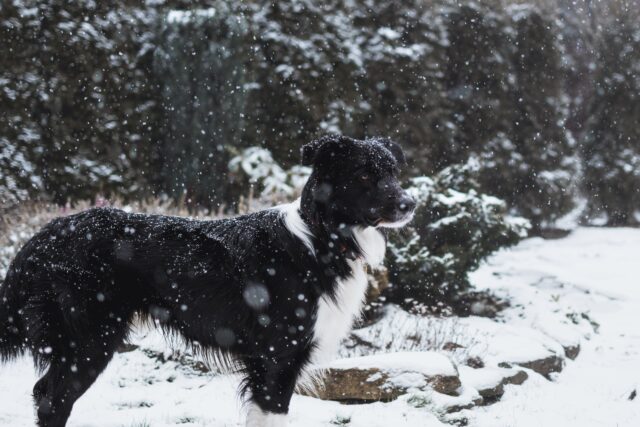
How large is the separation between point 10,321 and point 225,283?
121 cm

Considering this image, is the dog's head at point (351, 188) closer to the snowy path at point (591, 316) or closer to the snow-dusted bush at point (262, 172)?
the snowy path at point (591, 316)

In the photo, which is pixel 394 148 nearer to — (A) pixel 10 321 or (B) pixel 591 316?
(A) pixel 10 321

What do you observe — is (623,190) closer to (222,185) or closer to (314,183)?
(222,185)

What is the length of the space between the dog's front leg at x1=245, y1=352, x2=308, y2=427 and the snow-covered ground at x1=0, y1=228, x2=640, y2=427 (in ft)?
1.76

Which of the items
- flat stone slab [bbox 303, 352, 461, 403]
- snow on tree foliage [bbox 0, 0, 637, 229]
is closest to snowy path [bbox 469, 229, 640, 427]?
flat stone slab [bbox 303, 352, 461, 403]

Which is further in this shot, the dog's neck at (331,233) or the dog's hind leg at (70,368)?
the dog's neck at (331,233)

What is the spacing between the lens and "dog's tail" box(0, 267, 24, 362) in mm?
3355

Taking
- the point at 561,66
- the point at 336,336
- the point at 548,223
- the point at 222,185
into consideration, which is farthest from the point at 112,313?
the point at 561,66

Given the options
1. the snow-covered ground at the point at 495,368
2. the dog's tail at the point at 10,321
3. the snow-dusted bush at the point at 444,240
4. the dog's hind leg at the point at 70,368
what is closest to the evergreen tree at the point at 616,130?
the snow-covered ground at the point at 495,368

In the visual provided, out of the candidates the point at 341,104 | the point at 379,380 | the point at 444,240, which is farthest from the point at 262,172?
the point at 379,380

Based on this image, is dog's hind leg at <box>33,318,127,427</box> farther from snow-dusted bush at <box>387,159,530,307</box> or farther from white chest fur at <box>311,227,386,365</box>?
snow-dusted bush at <box>387,159,530,307</box>

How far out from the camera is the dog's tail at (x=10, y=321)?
3355mm

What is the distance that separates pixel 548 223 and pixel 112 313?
10.9 metres

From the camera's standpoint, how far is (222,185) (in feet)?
30.6
